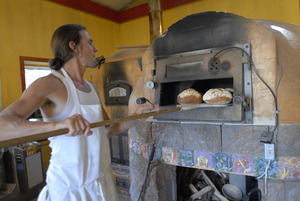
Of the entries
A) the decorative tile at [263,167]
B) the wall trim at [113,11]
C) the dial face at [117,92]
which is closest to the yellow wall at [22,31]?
the wall trim at [113,11]

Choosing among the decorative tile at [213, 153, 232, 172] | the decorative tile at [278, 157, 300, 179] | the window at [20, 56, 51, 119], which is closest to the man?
the decorative tile at [213, 153, 232, 172]

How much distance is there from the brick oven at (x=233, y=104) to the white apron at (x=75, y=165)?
2.46 ft

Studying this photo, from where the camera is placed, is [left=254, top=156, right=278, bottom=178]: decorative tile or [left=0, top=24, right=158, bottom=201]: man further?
[left=254, top=156, right=278, bottom=178]: decorative tile

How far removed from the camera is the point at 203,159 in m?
1.66

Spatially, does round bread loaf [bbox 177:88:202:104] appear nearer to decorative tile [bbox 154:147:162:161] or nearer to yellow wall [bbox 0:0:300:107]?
decorative tile [bbox 154:147:162:161]

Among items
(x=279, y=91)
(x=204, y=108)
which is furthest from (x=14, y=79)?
(x=279, y=91)

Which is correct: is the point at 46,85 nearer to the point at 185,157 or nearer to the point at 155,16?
the point at 185,157

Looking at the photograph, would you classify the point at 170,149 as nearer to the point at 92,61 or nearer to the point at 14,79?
the point at 92,61

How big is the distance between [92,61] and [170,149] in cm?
97

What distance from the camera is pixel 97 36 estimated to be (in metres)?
4.86

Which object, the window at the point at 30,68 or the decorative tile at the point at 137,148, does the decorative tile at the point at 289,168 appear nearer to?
the decorative tile at the point at 137,148

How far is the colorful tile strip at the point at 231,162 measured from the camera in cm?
141

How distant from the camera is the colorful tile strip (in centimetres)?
141

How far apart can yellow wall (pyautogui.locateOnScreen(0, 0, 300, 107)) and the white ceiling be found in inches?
21.9
